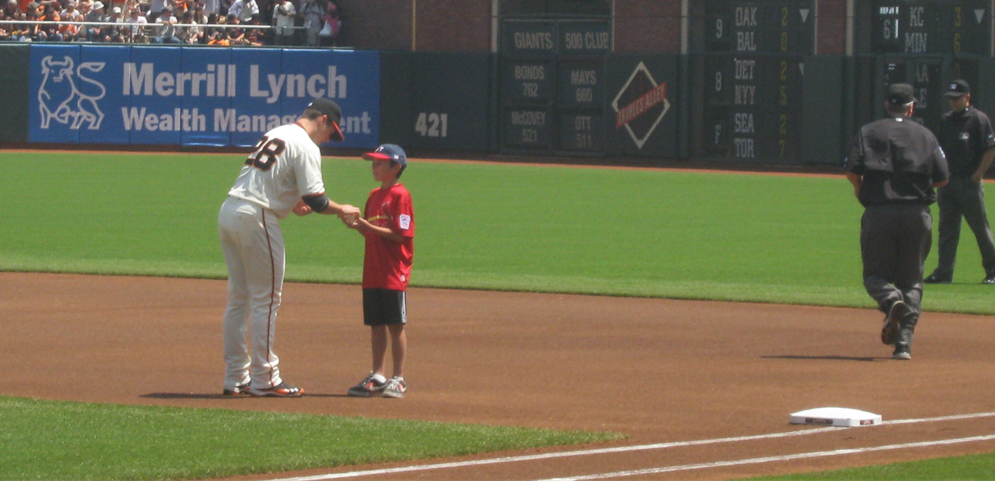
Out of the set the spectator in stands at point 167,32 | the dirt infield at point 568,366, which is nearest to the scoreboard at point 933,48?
the spectator in stands at point 167,32

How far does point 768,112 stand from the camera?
32031 mm

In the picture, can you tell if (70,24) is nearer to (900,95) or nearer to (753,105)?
(753,105)

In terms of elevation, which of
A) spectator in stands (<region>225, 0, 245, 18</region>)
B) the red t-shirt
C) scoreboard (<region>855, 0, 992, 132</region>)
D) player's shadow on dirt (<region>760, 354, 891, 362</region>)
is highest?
spectator in stands (<region>225, 0, 245, 18</region>)

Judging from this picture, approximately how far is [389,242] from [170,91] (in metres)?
28.1

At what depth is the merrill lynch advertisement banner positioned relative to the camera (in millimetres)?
34812

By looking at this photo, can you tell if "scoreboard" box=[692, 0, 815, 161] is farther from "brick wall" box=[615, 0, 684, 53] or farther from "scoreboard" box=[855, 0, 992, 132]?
"scoreboard" box=[855, 0, 992, 132]

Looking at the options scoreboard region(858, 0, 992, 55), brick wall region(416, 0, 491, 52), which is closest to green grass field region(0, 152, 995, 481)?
scoreboard region(858, 0, 992, 55)

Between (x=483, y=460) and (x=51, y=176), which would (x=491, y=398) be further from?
(x=51, y=176)

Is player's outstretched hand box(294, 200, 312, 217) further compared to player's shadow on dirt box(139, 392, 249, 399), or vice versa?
player's outstretched hand box(294, 200, 312, 217)

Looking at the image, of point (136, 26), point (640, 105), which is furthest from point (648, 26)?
point (136, 26)

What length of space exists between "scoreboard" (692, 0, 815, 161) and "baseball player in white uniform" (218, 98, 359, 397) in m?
24.6

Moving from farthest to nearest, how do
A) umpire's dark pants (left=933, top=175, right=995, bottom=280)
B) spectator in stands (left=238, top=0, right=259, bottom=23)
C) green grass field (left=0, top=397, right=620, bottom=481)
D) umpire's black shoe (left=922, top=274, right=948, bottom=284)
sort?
spectator in stands (left=238, top=0, right=259, bottom=23), umpire's black shoe (left=922, top=274, right=948, bottom=284), umpire's dark pants (left=933, top=175, right=995, bottom=280), green grass field (left=0, top=397, right=620, bottom=481)

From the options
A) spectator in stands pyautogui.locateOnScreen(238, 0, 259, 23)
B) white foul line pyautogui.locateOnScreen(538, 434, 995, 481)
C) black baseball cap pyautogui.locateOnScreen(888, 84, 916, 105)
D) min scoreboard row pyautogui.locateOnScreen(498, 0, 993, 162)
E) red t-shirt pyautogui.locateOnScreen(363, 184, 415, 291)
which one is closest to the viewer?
white foul line pyautogui.locateOnScreen(538, 434, 995, 481)

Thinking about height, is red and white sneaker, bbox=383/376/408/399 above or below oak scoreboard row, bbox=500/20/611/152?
below
